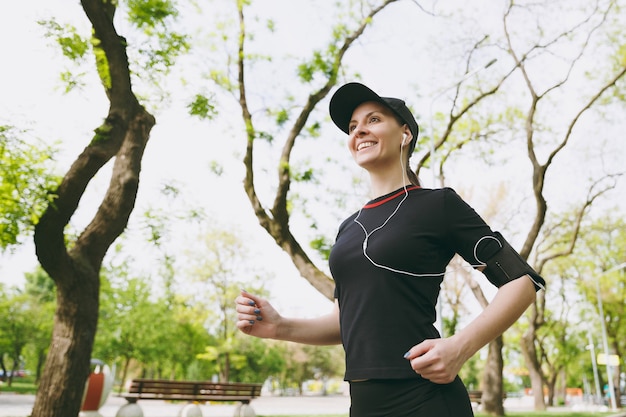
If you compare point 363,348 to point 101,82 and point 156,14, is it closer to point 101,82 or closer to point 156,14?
point 156,14

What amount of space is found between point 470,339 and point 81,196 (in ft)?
25.4

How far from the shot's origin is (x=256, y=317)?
1723 mm

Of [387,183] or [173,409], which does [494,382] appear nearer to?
[173,409]

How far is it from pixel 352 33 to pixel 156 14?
577 centimetres

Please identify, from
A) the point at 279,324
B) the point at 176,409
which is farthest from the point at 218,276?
the point at 279,324

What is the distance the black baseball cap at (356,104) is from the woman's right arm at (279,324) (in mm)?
654

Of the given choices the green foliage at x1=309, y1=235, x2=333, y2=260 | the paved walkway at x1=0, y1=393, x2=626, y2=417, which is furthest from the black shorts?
the paved walkway at x1=0, y1=393, x2=626, y2=417

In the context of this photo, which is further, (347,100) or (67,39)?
(67,39)

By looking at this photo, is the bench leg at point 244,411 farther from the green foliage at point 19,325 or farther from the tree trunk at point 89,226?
the green foliage at point 19,325

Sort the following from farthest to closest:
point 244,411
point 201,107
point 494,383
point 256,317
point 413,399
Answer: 1. point 494,383
2. point 244,411
3. point 201,107
4. point 256,317
5. point 413,399

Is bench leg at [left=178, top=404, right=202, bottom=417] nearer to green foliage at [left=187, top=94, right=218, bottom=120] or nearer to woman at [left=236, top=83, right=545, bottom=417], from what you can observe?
green foliage at [left=187, top=94, right=218, bottom=120]

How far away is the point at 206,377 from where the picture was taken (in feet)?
148

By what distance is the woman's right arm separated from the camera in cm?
171

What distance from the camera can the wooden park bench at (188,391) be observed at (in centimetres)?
1278
